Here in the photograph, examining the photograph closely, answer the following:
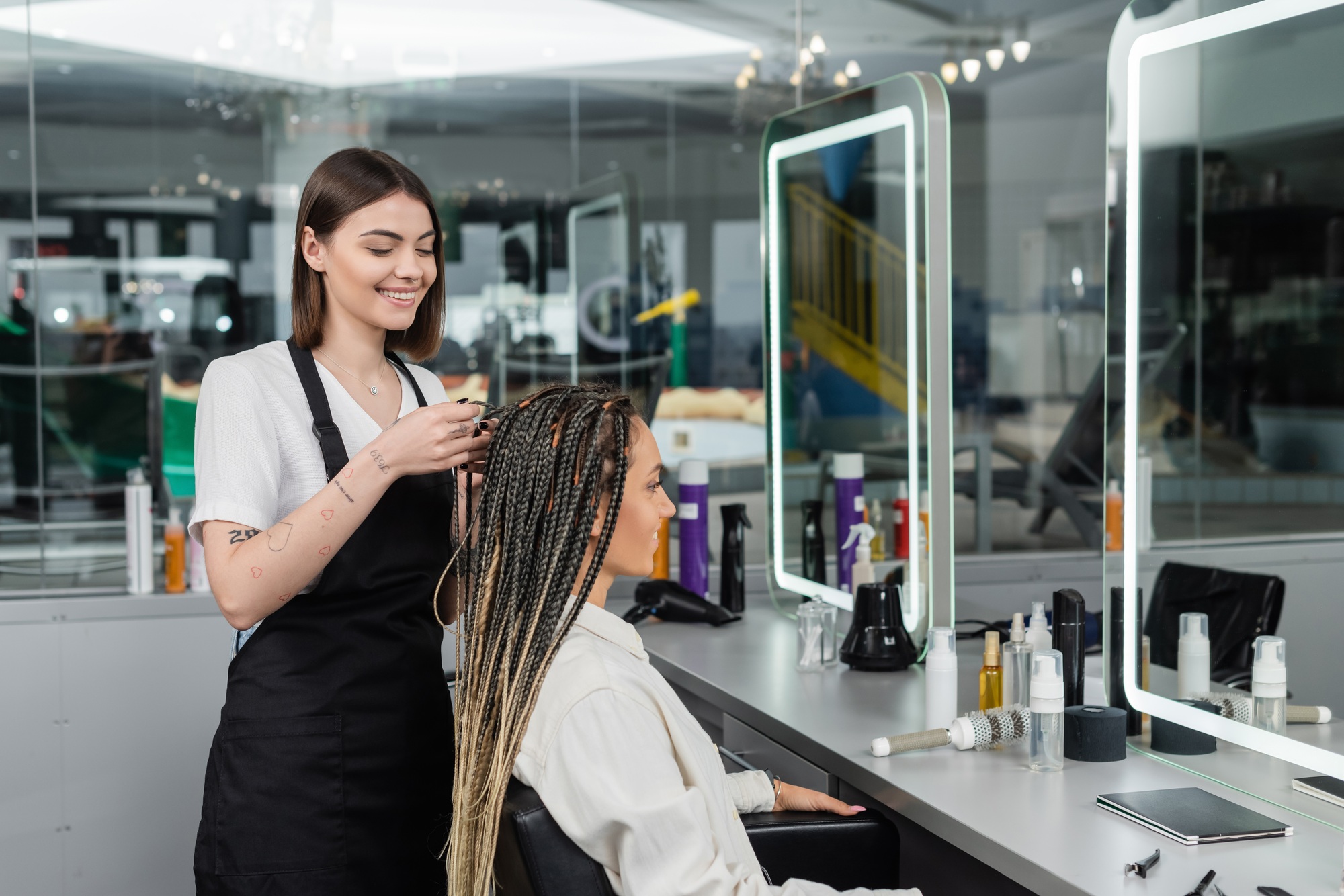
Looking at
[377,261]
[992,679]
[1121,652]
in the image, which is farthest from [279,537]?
[1121,652]

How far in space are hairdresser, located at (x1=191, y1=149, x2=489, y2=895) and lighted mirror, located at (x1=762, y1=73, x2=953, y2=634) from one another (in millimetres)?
833

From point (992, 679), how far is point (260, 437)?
1086 mm

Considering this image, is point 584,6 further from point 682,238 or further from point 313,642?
point 313,642

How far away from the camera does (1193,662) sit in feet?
5.67

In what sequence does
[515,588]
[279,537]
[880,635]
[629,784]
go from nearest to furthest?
1. [629,784]
2. [515,588]
3. [279,537]
4. [880,635]

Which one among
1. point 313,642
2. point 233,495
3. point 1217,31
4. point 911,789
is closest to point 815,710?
point 911,789

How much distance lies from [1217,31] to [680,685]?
1.40 m

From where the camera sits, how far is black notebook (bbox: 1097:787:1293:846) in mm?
1350

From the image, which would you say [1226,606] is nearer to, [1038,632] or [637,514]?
[1038,632]

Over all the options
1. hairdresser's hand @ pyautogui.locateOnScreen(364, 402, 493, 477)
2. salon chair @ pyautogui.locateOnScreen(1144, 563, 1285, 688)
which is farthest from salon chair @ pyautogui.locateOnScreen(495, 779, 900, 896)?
salon chair @ pyautogui.locateOnScreen(1144, 563, 1285, 688)

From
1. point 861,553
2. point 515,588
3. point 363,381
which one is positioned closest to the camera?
point 515,588

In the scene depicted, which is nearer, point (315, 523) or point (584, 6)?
point (315, 523)

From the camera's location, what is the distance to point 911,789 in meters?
1.52

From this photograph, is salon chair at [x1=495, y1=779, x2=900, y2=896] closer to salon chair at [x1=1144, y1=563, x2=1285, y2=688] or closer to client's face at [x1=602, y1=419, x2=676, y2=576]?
client's face at [x1=602, y1=419, x2=676, y2=576]
